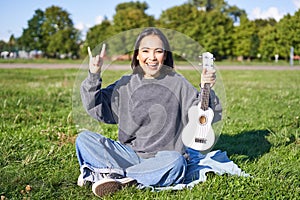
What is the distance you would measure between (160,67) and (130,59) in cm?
27

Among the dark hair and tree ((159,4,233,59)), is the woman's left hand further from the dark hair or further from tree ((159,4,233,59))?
tree ((159,4,233,59))

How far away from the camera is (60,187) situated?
305cm

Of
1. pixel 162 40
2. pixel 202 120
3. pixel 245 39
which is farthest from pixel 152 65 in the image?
pixel 245 39

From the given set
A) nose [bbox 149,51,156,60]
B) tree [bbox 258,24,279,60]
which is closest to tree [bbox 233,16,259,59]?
tree [bbox 258,24,279,60]

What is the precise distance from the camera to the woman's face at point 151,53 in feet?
10.2

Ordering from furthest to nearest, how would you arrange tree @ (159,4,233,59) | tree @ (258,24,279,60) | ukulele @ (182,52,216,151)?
tree @ (258,24,279,60)
tree @ (159,4,233,59)
ukulele @ (182,52,216,151)

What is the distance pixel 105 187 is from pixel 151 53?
100 cm

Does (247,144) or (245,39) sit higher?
(245,39)

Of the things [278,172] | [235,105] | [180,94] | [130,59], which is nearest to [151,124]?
[180,94]

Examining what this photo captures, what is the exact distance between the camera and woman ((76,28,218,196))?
3.01m

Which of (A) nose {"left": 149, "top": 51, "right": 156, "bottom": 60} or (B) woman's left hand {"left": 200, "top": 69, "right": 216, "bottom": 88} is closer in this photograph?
(B) woman's left hand {"left": 200, "top": 69, "right": 216, "bottom": 88}

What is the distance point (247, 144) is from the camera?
14.9 ft

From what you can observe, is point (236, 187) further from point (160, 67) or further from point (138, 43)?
point (138, 43)

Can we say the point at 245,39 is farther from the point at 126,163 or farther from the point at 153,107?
the point at 126,163
